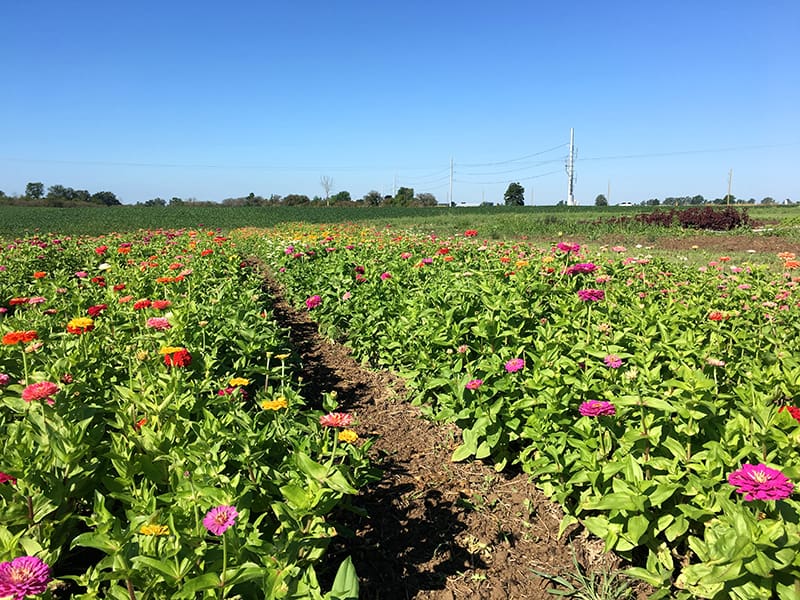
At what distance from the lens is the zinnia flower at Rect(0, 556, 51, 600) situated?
120 cm

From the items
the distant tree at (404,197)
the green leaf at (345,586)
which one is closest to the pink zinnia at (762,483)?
the green leaf at (345,586)

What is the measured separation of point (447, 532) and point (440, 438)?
40.5 inches

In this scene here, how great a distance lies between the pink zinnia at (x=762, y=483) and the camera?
146 centimetres

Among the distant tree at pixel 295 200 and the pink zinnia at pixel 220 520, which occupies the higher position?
the distant tree at pixel 295 200

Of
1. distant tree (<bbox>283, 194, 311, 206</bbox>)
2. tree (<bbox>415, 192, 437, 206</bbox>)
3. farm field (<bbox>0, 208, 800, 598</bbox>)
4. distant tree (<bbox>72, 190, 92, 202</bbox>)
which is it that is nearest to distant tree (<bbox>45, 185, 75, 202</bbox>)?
distant tree (<bbox>72, 190, 92, 202</bbox>)

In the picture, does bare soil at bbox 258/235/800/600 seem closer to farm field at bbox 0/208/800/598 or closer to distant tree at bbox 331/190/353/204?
farm field at bbox 0/208/800/598

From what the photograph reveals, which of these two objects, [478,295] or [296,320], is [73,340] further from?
[296,320]

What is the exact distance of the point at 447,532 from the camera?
8.76 feet

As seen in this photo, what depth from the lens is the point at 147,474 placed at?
210 cm

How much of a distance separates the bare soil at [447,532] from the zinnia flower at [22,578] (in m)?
1.12

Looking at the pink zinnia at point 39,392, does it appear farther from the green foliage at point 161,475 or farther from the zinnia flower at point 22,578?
the zinnia flower at point 22,578

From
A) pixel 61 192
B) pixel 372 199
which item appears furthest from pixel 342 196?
pixel 61 192

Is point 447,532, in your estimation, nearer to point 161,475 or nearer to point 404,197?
point 161,475

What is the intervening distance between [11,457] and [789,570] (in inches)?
112
